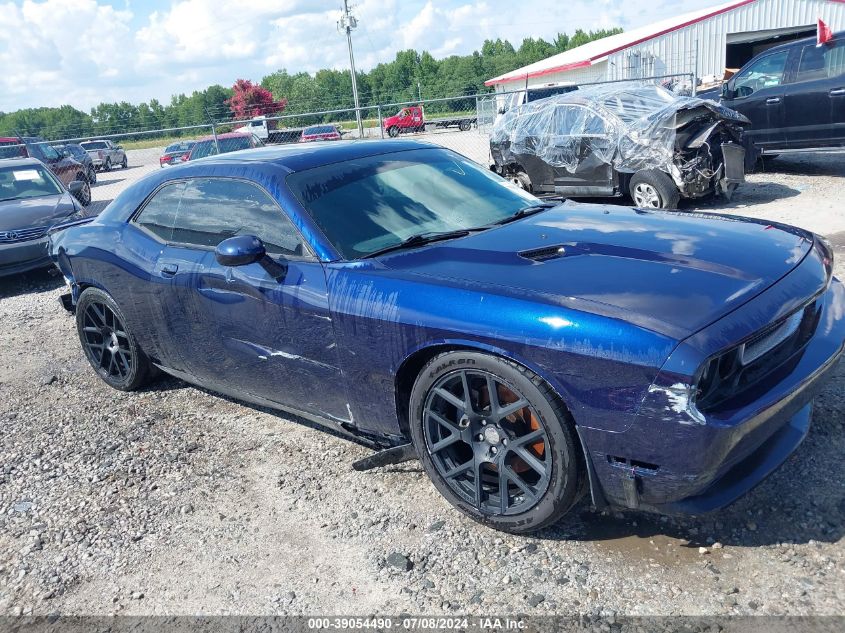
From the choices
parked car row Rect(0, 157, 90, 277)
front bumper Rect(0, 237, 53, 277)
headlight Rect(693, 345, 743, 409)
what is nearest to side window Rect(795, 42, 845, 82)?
headlight Rect(693, 345, 743, 409)

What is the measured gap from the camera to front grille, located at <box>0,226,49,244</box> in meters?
8.80

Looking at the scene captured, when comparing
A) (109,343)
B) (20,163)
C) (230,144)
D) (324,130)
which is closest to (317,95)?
(324,130)

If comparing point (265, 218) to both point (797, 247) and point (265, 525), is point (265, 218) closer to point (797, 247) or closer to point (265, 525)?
point (265, 525)

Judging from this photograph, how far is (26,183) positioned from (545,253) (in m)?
9.56

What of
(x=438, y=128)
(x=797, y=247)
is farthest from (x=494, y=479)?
(x=438, y=128)

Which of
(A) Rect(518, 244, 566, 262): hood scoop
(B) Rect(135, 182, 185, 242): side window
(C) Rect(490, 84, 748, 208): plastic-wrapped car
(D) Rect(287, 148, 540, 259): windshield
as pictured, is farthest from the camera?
(C) Rect(490, 84, 748, 208): plastic-wrapped car

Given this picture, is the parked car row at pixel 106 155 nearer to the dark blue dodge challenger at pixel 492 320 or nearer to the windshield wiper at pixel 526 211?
the dark blue dodge challenger at pixel 492 320

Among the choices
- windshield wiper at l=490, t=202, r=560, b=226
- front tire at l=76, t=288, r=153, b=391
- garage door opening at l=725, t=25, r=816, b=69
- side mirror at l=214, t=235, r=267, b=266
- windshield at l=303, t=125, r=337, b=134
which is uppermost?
garage door opening at l=725, t=25, r=816, b=69

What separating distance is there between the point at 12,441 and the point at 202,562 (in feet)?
7.38

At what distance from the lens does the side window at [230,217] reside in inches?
138

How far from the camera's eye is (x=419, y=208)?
3.65 meters

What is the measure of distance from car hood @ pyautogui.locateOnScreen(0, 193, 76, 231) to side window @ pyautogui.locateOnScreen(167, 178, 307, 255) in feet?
20.0

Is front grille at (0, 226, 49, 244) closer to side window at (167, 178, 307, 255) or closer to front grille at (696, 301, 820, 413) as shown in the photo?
side window at (167, 178, 307, 255)

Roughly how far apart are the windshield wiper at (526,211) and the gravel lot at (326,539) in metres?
1.38
